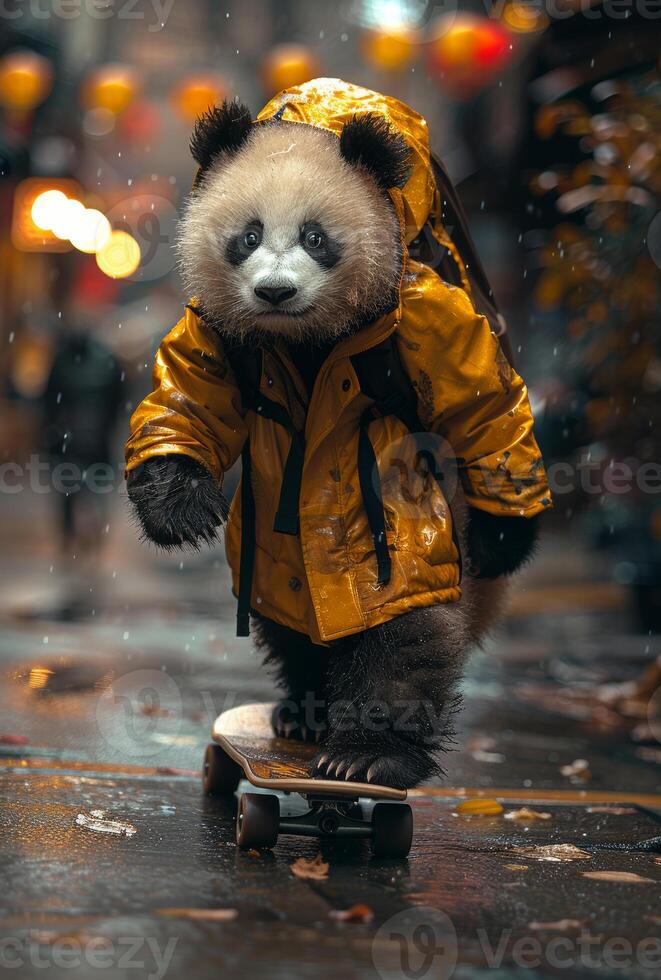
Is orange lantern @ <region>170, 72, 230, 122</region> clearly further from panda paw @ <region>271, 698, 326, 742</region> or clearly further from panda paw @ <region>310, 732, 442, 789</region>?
panda paw @ <region>310, 732, 442, 789</region>

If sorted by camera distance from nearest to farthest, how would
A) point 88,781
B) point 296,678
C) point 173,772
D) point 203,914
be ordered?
point 203,914, point 296,678, point 88,781, point 173,772

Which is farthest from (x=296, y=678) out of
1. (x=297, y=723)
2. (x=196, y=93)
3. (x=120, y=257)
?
(x=120, y=257)

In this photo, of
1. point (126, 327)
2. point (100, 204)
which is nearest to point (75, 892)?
point (126, 327)

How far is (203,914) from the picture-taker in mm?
3172

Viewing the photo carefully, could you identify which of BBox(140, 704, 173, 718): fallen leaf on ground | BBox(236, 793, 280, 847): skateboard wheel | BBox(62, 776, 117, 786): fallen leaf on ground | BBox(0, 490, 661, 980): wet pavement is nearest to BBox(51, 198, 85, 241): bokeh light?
BBox(0, 490, 661, 980): wet pavement

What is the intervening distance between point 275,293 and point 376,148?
1.73 ft

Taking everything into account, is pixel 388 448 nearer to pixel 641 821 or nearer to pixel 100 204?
pixel 641 821

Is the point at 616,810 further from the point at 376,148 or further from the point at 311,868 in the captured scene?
the point at 376,148

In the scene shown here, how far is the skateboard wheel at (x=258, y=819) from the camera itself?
12.7 feet

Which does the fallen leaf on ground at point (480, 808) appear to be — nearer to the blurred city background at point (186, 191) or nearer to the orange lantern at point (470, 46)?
the blurred city background at point (186, 191)

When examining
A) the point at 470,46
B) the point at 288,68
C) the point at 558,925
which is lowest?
the point at 558,925

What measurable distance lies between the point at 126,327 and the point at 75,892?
14.5m

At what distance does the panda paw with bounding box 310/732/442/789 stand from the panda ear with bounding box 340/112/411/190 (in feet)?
5.31

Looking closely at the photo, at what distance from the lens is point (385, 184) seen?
3877mm
